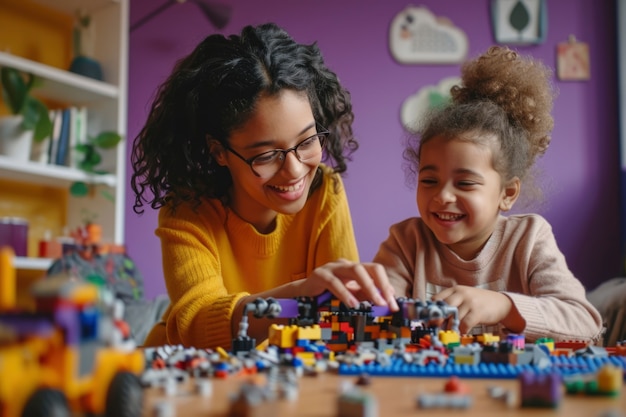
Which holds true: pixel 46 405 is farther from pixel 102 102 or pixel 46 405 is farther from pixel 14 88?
pixel 102 102

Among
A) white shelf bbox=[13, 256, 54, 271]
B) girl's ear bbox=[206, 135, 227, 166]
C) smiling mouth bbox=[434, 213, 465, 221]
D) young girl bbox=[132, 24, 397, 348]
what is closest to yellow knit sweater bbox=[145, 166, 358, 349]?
young girl bbox=[132, 24, 397, 348]

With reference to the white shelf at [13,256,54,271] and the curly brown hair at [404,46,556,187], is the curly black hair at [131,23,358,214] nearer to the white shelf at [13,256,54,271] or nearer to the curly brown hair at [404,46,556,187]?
the curly brown hair at [404,46,556,187]

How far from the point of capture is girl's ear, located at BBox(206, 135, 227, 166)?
142 cm

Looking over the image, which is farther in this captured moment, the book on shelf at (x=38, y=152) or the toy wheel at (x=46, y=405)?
the book on shelf at (x=38, y=152)

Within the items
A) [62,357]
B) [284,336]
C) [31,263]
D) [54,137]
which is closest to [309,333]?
[284,336]

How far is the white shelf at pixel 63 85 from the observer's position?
8.75 ft

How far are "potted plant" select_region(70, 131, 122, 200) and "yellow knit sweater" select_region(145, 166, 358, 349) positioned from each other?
154cm

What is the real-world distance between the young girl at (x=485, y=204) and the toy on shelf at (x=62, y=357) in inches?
36.5

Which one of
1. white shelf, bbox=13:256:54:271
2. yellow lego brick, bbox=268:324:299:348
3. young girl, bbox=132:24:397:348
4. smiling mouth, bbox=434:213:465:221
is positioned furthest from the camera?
white shelf, bbox=13:256:54:271

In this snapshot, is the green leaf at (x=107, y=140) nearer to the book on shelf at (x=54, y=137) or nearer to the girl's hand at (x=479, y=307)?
the book on shelf at (x=54, y=137)

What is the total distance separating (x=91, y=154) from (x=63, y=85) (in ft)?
1.00

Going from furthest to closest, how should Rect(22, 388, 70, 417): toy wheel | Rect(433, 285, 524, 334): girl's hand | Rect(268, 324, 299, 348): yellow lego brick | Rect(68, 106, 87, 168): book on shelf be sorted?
Rect(68, 106, 87, 168): book on shelf < Rect(433, 285, 524, 334): girl's hand < Rect(268, 324, 299, 348): yellow lego brick < Rect(22, 388, 70, 417): toy wheel

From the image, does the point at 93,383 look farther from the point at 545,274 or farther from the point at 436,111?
the point at 436,111

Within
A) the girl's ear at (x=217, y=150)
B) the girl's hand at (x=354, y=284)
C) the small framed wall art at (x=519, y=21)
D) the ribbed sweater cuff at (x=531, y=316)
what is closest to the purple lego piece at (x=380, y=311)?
the girl's hand at (x=354, y=284)
